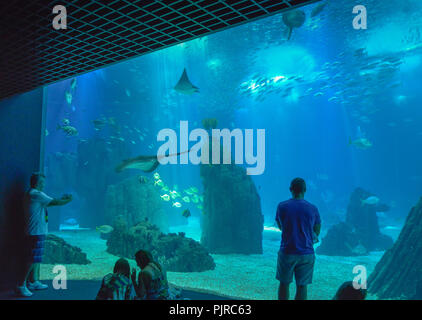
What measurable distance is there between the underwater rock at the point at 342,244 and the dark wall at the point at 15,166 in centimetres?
1205

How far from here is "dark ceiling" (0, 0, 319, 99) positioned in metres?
2.26

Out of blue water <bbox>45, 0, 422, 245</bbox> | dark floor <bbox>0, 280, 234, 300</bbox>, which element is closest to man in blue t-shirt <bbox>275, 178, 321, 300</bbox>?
dark floor <bbox>0, 280, 234, 300</bbox>

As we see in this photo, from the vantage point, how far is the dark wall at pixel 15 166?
14.6 ft

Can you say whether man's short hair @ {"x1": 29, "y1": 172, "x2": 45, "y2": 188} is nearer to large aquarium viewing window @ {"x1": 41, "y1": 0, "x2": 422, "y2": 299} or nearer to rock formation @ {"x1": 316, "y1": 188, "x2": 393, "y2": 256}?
large aquarium viewing window @ {"x1": 41, "y1": 0, "x2": 422, "y2": 299}

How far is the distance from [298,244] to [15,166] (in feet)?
15.8

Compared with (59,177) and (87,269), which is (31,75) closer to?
(87,269)

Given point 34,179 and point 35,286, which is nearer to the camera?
point 34,179

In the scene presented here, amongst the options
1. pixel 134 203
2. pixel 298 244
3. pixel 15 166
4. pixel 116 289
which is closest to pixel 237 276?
pixel 298 244

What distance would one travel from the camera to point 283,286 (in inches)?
133

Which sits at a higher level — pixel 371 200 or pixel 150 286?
pixel 371 200

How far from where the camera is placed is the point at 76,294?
4.62 metres

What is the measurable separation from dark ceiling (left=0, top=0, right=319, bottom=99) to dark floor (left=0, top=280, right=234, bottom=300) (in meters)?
3.48

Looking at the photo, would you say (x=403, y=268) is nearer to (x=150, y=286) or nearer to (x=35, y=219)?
(x=150, y=286)

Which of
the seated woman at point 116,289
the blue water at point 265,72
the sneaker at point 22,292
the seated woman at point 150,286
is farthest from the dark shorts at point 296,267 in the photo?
the blue water at point 265,72
